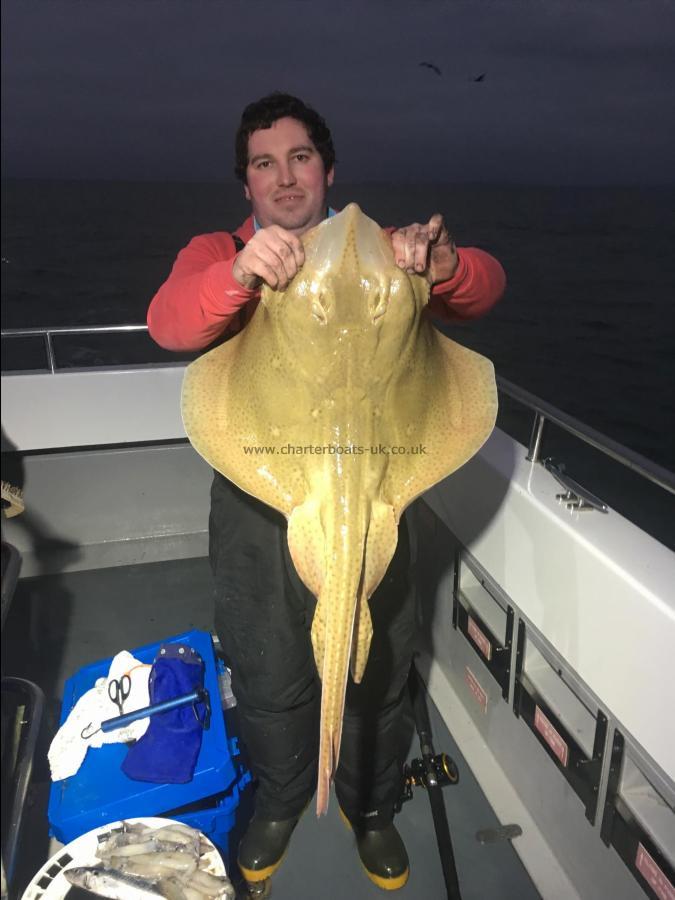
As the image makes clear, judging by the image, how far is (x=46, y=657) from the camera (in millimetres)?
3789

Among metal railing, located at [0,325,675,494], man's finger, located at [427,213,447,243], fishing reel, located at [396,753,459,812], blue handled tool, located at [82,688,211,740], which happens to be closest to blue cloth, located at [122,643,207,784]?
blue handled tool, located at [82,688,211,740]

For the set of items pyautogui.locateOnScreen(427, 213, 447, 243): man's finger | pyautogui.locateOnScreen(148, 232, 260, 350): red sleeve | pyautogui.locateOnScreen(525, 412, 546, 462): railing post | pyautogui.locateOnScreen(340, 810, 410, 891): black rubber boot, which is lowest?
pyautogui.locateOnScreen(340, 810, 410, 891): black rubber boot

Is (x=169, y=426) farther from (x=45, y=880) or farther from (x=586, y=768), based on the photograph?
(x=586, y=768)

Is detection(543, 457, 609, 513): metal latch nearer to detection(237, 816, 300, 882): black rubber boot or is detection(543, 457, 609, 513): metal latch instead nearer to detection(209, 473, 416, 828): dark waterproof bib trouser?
detection(209, 473, 416, 828): dark waterproof bib trouser

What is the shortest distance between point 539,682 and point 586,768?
0.42m

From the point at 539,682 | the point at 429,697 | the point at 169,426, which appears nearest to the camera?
the point at 539,682

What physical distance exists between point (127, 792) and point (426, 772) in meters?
1.38

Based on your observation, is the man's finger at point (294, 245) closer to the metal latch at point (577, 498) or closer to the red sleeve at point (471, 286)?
the red sleeve at point (471, 286)

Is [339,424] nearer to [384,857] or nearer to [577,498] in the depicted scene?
[577,498]

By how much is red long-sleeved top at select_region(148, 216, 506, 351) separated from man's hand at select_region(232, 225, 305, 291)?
0.40ft

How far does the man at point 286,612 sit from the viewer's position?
2.21 m

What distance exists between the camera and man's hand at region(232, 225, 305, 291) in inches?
64.8

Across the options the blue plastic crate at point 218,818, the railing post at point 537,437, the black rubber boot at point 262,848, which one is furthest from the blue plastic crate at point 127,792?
the railing post at point 537,437

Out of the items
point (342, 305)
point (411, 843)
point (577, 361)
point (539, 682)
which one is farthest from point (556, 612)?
point (577, 361)
